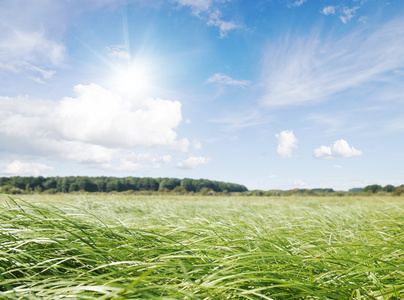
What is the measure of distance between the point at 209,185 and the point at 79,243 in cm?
4627

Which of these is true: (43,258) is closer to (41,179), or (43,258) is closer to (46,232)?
(46,232)

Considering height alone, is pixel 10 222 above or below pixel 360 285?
above

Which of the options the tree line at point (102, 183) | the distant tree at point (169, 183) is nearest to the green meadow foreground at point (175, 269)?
the tree line at point (102, 183)

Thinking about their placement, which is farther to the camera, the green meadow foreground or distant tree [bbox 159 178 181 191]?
distant tree [bbox 159 178 181 191]

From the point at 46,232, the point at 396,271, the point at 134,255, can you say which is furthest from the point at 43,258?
Answer: the point at 396,271

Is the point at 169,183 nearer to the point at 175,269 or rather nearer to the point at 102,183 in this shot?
the point at 102,183

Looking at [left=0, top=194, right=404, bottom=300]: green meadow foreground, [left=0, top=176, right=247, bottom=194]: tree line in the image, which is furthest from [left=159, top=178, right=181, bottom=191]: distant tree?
[left=0, top=194, right=404, bottom=300]: green meadow foreground

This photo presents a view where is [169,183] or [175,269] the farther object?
[169,183]

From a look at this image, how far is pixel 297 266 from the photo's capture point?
4.92 feet

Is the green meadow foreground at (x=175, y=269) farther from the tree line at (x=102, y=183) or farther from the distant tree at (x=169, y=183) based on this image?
the distant tree at (x=169, y=183)

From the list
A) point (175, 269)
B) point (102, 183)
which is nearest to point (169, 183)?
point (102, 183)

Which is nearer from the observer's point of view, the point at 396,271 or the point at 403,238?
the point at 396,271

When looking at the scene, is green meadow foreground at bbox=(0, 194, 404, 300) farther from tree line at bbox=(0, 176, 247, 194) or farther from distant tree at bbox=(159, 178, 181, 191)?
distant tree at bbox=(159, 178, 181, 191)

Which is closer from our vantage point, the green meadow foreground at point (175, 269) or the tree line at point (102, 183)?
the green meadow foreground at point (175, 269)
